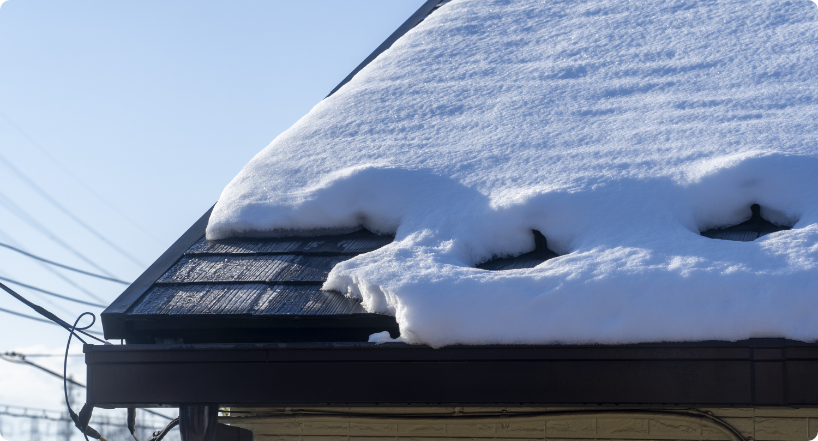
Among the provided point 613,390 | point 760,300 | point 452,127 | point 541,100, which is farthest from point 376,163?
point 760,300

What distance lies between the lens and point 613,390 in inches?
61.4

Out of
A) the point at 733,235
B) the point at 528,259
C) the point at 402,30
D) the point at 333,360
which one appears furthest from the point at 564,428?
the point at 402,30

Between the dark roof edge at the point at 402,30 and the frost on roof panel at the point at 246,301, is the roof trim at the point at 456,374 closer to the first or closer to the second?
the frost on roof panel at the point at 246,301

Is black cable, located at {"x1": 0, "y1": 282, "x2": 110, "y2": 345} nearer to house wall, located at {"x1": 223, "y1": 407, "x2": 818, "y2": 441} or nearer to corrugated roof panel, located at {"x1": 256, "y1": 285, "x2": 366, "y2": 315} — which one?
corrugated roof panel, located at {"x1": 256, "y1": 285, "x2": 366, "y2": 315}

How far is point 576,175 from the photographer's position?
2119 mm

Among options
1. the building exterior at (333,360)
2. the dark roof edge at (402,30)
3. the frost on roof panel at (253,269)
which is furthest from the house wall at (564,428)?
the dark roof edge at (402,30)

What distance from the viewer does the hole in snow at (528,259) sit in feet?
6.25

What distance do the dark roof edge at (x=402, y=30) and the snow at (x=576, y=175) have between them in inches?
21.3

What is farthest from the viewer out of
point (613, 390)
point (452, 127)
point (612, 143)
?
point (452, 127)

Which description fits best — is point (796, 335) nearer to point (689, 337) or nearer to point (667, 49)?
point (689, 337)

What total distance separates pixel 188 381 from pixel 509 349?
0.92m

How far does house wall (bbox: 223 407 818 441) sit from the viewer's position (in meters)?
2.37

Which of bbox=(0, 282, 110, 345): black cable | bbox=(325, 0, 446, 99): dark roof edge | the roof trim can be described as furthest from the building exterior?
bbox=(325, 0, 446, 99): dark roof edge

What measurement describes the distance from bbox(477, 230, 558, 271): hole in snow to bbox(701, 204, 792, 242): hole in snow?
503 millimetres
